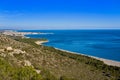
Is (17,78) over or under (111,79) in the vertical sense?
over

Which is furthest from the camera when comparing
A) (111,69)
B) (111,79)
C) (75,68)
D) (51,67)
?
(111,69)

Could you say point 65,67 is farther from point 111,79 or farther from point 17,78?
point 17,78

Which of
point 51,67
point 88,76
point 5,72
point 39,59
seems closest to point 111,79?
point 88,76

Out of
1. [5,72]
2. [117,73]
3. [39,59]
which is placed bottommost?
[117,73]

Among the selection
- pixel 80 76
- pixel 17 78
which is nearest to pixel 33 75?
pixel 17 78

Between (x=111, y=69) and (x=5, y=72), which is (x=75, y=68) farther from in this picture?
(x=5, y=72)

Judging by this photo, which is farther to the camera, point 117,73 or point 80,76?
point 117,73

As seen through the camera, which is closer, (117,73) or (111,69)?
(117,73)

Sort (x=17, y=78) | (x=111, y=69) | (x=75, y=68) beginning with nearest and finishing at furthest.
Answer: (x=17, y=78), (x=75, y=68), (x=111, y=69)

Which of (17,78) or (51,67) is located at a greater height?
(17,78)
